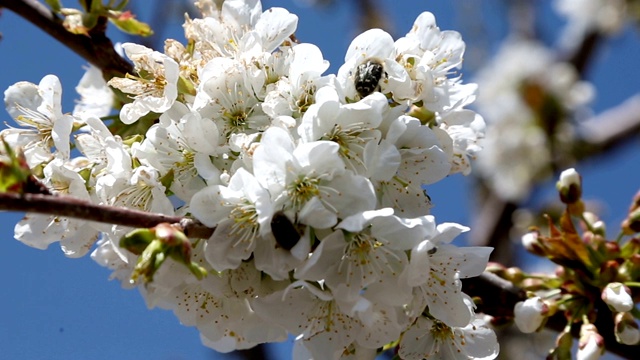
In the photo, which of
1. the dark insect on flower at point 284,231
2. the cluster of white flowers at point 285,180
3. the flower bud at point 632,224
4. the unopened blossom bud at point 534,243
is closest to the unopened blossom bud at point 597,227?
the flower bud at point 632,224

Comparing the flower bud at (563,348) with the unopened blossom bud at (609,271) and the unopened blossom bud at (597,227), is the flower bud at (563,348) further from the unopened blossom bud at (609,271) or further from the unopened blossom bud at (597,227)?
the unopened blossom bud at (597,227)

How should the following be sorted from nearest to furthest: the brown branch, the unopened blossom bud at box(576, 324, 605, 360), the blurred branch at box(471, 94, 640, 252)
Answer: the brown branch → the unopened blossom bud at box(576, 324, 605, 360) → the blurred branch at box(471, 94, 640, 252)

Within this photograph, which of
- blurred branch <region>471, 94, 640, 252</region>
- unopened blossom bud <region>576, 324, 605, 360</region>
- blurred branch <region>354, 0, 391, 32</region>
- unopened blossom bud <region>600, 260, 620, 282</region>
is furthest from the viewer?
blurred branch <region>354, 0, 391, 32</region>

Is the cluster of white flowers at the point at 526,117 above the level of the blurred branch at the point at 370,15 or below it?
below

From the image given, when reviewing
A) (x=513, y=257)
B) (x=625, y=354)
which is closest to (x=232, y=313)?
(x=625, y=354)

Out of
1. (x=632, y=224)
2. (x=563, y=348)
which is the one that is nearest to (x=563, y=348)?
(x=563, y=348)

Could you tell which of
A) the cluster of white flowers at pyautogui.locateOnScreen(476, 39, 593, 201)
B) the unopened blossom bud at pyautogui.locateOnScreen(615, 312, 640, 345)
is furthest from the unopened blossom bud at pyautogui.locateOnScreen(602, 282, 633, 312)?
the cluster of white flowers at pyautogui.locateOnScreen(476, 39, 593, 201)

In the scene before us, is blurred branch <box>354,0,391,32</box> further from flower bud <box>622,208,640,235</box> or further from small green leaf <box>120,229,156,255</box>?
small green leaf <box>120,229,156,255</box>
